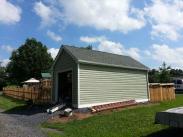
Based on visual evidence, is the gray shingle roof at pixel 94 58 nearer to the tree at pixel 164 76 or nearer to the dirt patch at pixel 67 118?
the dirt patch at pixel 67 118

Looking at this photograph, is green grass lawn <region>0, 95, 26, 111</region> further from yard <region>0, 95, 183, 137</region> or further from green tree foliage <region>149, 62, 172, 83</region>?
green tree foliage <region>149, 62, 172, 83</region>

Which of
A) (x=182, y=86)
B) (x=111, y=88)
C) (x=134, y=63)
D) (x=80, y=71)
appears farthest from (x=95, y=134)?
(x=182, y=86)

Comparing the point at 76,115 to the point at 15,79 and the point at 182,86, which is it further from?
the point at 15,79

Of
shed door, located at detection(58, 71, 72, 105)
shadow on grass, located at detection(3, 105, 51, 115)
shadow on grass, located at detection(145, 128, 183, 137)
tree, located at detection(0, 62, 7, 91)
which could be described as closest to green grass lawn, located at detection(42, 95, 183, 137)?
shadow on grass, located at detection(145, 128, 183, 137)

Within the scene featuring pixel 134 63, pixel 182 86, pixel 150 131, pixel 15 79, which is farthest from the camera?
pixel 15 79

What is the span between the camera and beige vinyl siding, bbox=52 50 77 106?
1938cm

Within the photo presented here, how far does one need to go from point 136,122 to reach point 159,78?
31.1 metres

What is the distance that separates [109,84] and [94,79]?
1.48m

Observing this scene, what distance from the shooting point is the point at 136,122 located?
1339 centimetres

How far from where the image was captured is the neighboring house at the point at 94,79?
759 inches

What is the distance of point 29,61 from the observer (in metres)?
68.9

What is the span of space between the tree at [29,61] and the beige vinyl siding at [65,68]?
4595cm

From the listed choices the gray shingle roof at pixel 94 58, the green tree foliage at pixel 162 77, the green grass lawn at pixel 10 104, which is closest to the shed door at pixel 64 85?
the gray shingle roof at pixel 94 58

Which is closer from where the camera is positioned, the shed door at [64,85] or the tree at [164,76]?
the shed door at [64,85]
